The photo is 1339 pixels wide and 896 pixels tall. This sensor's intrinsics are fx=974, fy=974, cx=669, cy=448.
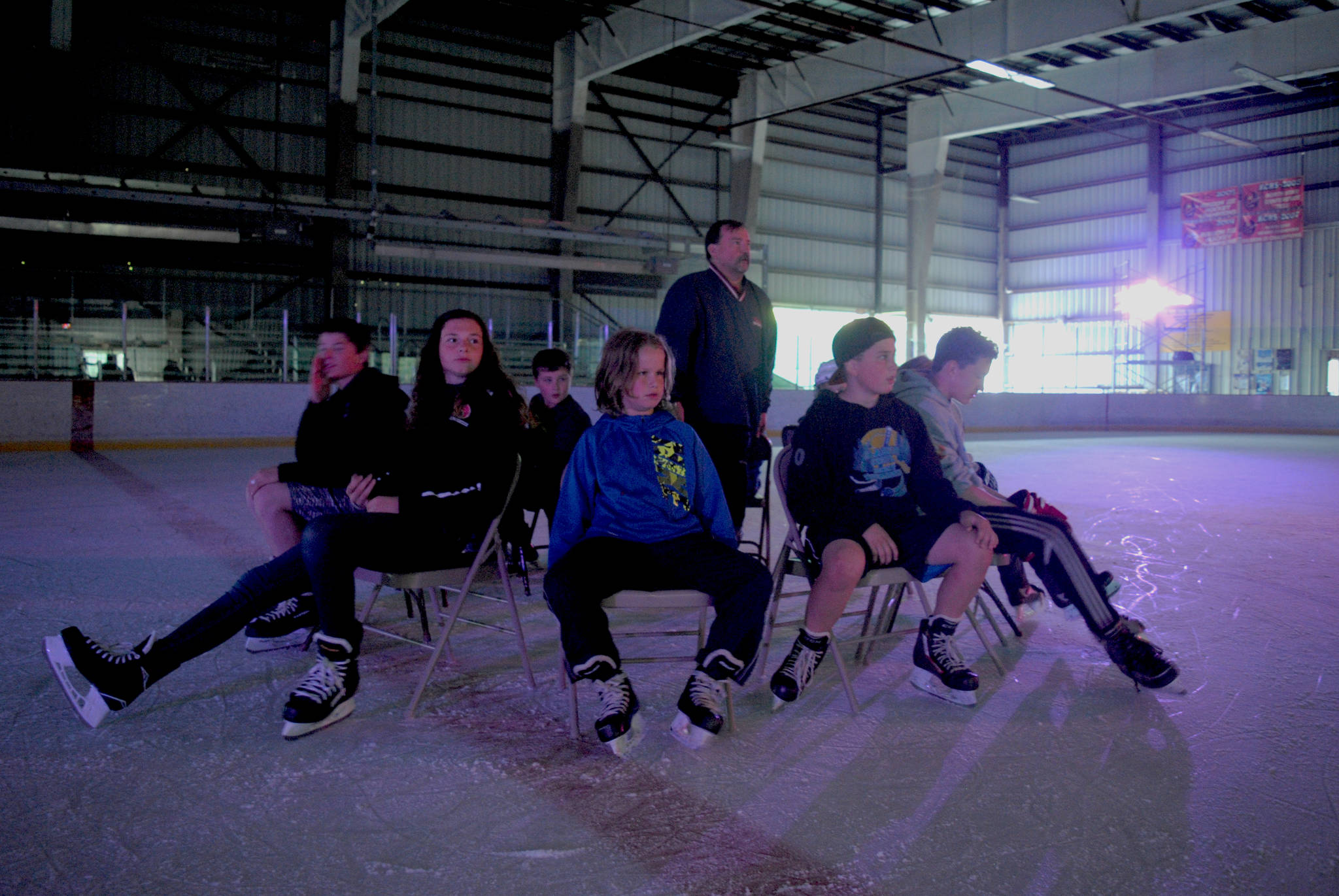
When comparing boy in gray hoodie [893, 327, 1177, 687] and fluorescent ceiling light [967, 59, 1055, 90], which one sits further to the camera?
fluorescent ceiling light [967, 59, 1055, 90]

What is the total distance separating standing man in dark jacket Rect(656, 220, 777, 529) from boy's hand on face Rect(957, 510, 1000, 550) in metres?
0.92

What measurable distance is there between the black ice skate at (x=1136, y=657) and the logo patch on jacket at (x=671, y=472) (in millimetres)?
1302

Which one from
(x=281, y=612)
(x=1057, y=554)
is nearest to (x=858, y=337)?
(x=1057, y=554)

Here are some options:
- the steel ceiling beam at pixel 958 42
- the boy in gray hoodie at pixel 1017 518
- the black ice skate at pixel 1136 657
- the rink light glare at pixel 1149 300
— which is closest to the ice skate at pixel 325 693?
the boy in gray hoodie at pixel 1017 518

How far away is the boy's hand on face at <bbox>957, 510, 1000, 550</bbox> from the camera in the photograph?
2.78 m

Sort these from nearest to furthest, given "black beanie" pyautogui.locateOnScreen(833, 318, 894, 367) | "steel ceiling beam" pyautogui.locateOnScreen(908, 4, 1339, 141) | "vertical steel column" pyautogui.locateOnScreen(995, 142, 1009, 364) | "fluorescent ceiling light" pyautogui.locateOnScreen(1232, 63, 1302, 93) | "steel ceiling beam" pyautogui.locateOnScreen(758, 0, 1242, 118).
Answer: "black beanie" pyautogui.locateOnScreen(833, 318, 894, 367) → "steel ceiling beam" pyautogui.locateOnScreen(758, 0, 1242, 118) → "steel ceiling beam" pyautogui.locateOnScreen(908, 4, 1339, 141) → "fluorescent ceiling light" pyautogui.locateOnScreen(1232, 63, 1302, 93) → "vertical steel column" pyautogui.locateOnScreen(995, 142, 1009, 364)

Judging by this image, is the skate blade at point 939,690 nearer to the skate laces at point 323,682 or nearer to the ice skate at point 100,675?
the skate laces at point 323,682

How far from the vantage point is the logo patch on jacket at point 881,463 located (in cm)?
291

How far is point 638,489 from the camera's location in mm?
2648

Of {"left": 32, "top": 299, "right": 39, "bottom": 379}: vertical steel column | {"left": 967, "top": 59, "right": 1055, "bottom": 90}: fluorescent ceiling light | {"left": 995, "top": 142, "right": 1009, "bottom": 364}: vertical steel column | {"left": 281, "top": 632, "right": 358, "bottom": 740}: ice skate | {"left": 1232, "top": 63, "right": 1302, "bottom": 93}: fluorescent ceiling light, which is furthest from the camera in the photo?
{"left": 995, "top": 142, "right": 1009, "bottom": 364}: vertical steel column

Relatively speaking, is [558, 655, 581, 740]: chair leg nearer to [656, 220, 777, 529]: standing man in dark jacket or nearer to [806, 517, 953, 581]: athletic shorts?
[806, 517, 953, 581]: athletic shorts

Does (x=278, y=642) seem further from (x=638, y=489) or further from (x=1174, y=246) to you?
(x=1174, y=246)

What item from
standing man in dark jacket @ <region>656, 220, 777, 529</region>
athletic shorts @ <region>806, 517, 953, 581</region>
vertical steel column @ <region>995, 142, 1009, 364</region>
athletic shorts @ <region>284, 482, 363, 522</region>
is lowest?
athletic shorts @ <region>806, 517, 953, 581</region>

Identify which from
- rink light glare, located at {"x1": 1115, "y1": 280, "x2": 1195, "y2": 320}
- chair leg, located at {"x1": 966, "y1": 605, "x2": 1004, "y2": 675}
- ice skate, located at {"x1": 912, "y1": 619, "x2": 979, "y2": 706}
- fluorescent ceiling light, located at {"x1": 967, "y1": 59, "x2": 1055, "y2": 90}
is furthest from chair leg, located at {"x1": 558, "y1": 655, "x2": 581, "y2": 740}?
rink light glare, located at {"x1": 1115, "y1": 280, "x2": 1195, "y2": 320}
